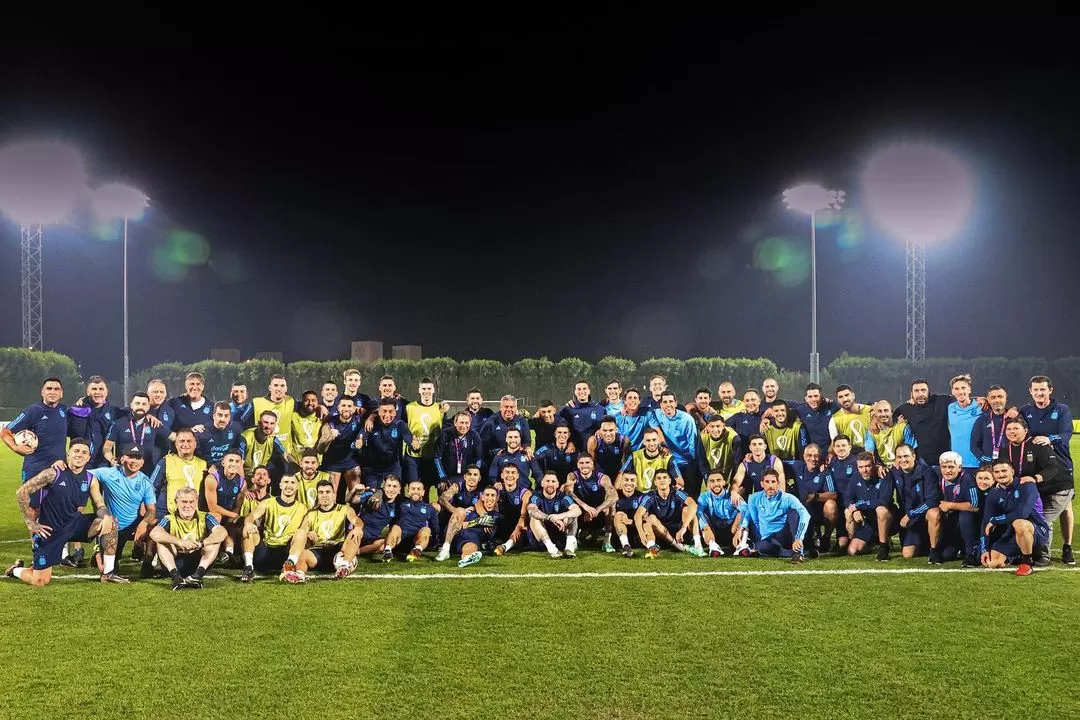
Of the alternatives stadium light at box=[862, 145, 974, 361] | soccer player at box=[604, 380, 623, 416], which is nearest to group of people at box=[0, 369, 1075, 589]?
soccer player at box=[604, 380, 623, 416]

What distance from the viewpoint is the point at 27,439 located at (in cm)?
721

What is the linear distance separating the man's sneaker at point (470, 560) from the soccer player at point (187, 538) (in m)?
1.94

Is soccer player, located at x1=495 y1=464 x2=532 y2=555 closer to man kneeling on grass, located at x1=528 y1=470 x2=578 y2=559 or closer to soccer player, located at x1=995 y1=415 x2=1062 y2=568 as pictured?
man kneeling on grass, located at x1=528 y1=470 x2=578 y2=559

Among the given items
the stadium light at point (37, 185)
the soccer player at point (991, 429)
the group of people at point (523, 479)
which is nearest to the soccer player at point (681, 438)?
the group of people at point (523, 479)

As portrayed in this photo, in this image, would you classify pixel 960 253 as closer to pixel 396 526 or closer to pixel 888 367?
pixel 888 367

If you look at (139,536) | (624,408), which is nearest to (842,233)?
(624,408)

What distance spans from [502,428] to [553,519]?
1.23 meters

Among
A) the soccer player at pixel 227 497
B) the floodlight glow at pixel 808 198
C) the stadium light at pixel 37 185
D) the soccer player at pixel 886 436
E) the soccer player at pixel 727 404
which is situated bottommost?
the soccer player at pixel 227 497

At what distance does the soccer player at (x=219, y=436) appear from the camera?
781 cm

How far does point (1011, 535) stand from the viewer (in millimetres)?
7059

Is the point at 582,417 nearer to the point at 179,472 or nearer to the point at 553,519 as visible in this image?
the point at 553,519

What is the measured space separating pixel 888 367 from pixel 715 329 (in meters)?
14.6

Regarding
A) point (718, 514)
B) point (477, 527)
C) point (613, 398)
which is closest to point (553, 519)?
point (477, 527)

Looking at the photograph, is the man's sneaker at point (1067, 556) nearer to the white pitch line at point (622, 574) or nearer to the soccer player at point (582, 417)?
the white pitch line at point (622, 574)
